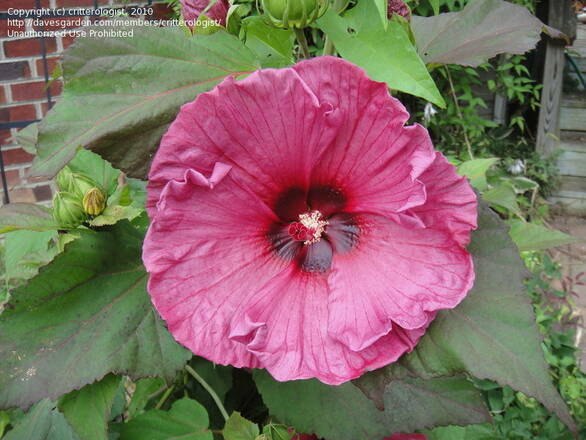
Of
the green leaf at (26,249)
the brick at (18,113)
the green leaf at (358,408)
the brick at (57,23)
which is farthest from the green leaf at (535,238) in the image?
the brick at (18,113)

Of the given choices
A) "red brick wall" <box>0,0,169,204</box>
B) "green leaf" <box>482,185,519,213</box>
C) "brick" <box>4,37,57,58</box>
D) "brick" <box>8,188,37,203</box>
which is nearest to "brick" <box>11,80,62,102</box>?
"red brick wall" <box>0,0,169,204</box>

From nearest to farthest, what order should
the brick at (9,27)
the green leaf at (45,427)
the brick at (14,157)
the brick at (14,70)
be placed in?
the green leaf at (45,427), the brick at (9,27), the brick at (14,70), the brick at (14,157)

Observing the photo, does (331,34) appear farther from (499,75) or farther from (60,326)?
(499,75)

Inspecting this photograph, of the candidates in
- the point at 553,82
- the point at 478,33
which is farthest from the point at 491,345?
the point at 553,82

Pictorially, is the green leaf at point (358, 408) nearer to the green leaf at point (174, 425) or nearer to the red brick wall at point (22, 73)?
the green leaf at point (174, 425)

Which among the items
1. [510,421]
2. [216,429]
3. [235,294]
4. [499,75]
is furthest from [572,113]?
[235,294]

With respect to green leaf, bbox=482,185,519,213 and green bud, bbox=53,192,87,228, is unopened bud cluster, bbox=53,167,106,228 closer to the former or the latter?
green bud, bbox=53,192,87,228
